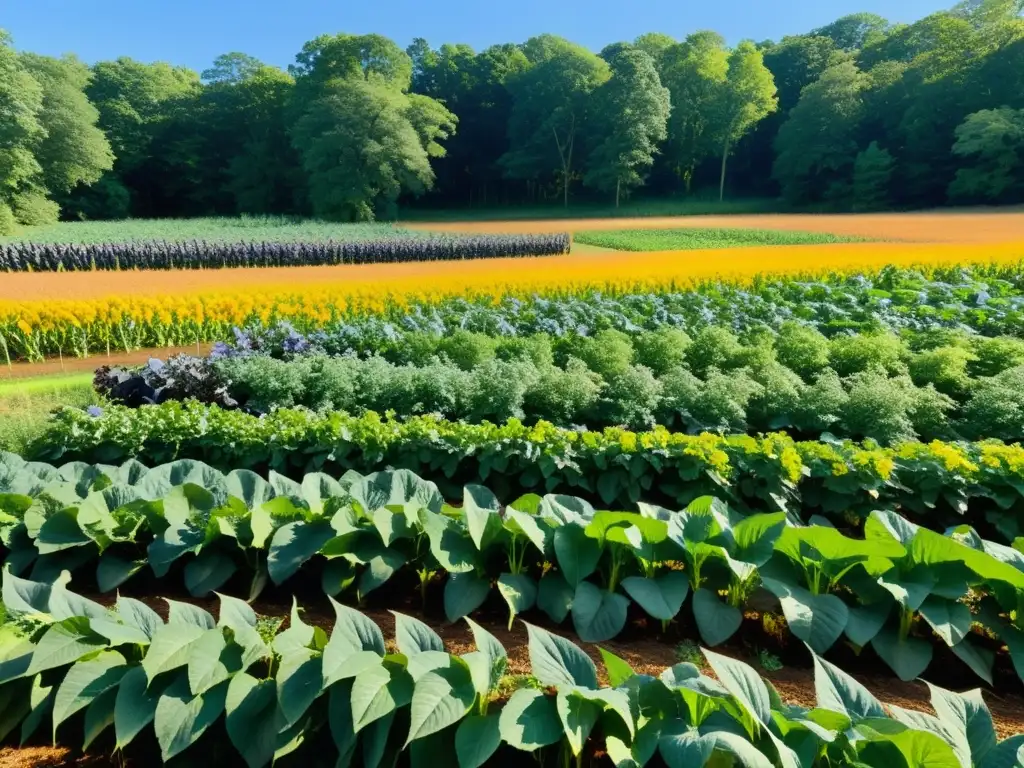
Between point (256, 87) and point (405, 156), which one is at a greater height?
point (256, 87)

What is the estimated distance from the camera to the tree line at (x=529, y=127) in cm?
4766

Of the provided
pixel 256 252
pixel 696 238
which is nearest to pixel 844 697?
pixel 256 252

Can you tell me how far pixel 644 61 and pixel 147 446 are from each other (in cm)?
6151

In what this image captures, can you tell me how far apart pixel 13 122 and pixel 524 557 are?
48.5 m

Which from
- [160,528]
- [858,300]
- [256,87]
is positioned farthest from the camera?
[256,87]

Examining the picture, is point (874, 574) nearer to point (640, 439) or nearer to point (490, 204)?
point (640, 439)

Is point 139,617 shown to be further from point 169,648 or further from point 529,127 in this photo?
point 529,127

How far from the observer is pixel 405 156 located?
155 ft

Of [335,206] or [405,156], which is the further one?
[335,206]

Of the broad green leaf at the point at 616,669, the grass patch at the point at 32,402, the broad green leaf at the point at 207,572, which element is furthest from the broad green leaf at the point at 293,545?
the grass patch at the point at 32,402

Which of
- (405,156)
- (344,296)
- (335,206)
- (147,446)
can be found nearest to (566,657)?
(147,446)

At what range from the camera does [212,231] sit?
42406 millimetres

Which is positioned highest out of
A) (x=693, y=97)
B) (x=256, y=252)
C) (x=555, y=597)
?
(x=693, y=97)

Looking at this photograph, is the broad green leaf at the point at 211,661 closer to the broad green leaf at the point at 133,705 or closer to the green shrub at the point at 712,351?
the broad green leaf at the point at 133,705
